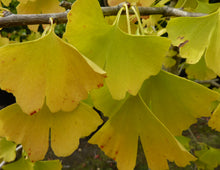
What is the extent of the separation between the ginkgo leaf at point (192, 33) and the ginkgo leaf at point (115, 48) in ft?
0.30

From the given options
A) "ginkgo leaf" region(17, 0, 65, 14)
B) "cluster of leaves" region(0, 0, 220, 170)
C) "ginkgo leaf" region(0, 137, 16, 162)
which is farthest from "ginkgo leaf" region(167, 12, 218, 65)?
"ginkgo leaf" region(0, 137, 16, 162)

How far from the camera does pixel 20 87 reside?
34 cm

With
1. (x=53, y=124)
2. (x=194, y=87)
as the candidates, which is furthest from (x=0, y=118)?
(x=194, y=87)

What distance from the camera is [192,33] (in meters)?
0.42

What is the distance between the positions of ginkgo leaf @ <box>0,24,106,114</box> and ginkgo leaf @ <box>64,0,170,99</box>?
0.11 feet

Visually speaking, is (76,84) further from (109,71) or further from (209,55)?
(209,55)

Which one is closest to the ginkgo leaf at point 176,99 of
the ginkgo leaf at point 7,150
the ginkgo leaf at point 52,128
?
the ginkgo leaf at point 52,128

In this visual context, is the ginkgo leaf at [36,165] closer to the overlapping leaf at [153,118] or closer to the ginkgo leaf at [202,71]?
the overlapping leaf at [153,118]

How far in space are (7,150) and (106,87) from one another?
0.52 meters

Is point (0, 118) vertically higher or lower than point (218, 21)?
lower

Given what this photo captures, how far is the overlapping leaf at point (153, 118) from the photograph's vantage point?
383 millimetres

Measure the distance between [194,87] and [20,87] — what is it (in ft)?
0.90

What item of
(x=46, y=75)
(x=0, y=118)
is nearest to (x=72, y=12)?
(x=46, y=75)

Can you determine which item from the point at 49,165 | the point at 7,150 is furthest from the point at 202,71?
the point at 7,150
